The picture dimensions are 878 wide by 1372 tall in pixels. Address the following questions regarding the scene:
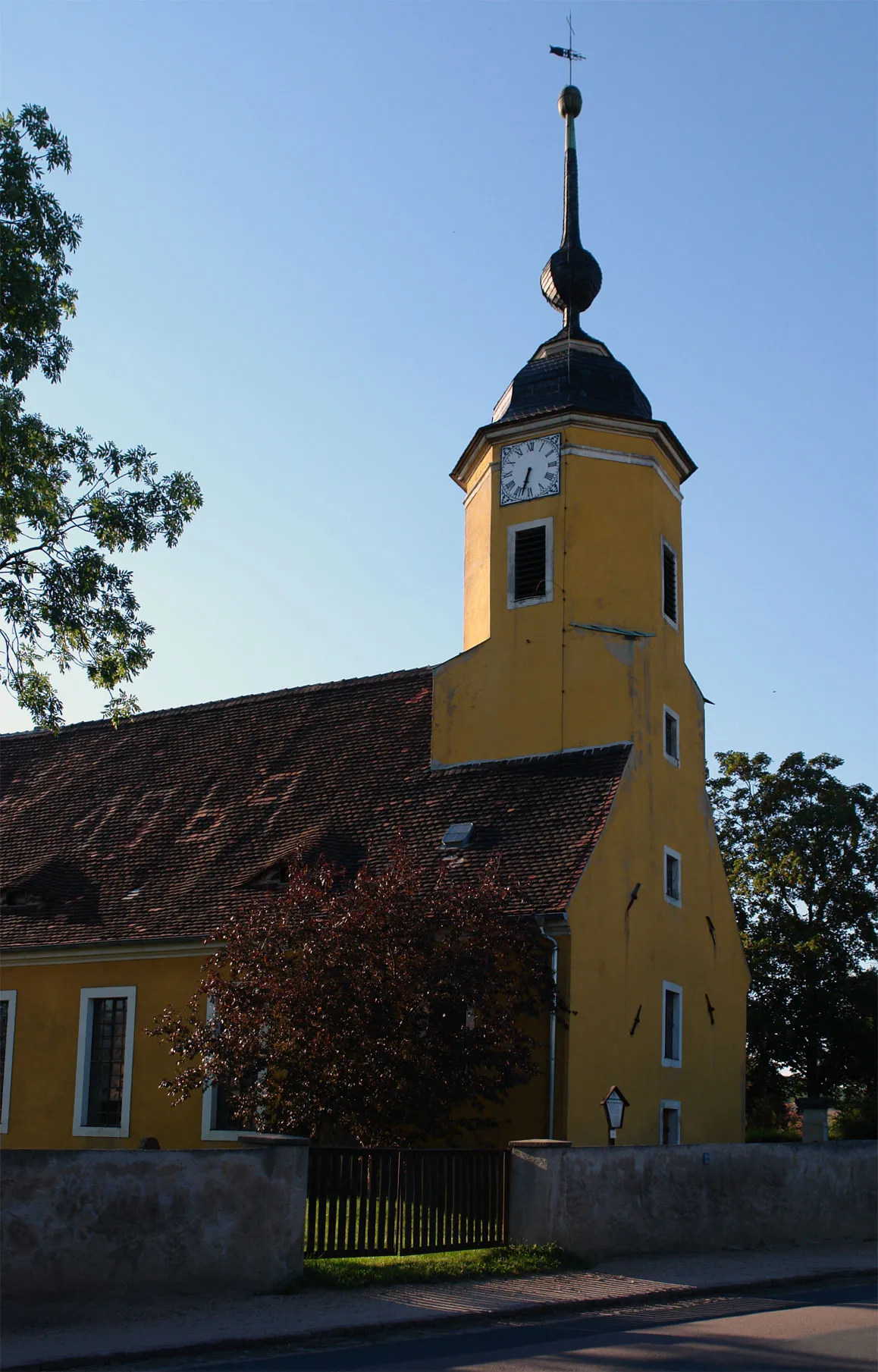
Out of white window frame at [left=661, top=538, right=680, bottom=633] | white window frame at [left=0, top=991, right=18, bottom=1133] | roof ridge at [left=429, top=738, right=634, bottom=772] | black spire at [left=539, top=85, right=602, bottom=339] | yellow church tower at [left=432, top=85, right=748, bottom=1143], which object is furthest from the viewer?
black spire at [left=539, top=85, right=602, bottom=339]

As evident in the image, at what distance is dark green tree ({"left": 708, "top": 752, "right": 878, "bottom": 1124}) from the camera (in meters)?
37.5

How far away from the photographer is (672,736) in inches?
969

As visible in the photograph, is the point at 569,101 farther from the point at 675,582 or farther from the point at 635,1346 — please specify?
the point at 635,1346

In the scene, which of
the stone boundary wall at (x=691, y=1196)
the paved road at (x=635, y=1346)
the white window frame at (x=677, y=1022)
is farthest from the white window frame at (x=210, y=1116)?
the paved road at (x=635, y=1346)

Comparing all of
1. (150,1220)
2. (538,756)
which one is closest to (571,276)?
(538,756)

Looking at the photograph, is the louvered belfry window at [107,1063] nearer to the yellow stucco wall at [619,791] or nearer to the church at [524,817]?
the church at [524,817]

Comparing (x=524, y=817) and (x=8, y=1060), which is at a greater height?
(x=524, y=817)

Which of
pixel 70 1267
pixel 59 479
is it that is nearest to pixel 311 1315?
pixel 70 1267

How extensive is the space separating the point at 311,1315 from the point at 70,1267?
202cm

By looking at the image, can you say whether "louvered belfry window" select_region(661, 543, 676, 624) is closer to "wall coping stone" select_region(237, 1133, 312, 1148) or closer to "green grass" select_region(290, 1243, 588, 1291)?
"green grass" select_region(290, 1243, 588, 1291)

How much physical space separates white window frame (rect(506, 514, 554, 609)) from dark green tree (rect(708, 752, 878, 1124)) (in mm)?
17734

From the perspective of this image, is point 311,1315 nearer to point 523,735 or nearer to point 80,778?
point 523,735

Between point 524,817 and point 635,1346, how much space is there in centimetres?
1209

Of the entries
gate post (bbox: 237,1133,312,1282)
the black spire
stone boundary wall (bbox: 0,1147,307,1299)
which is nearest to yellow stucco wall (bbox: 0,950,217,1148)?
gate post (bbox: 237,1133,312,1282)
